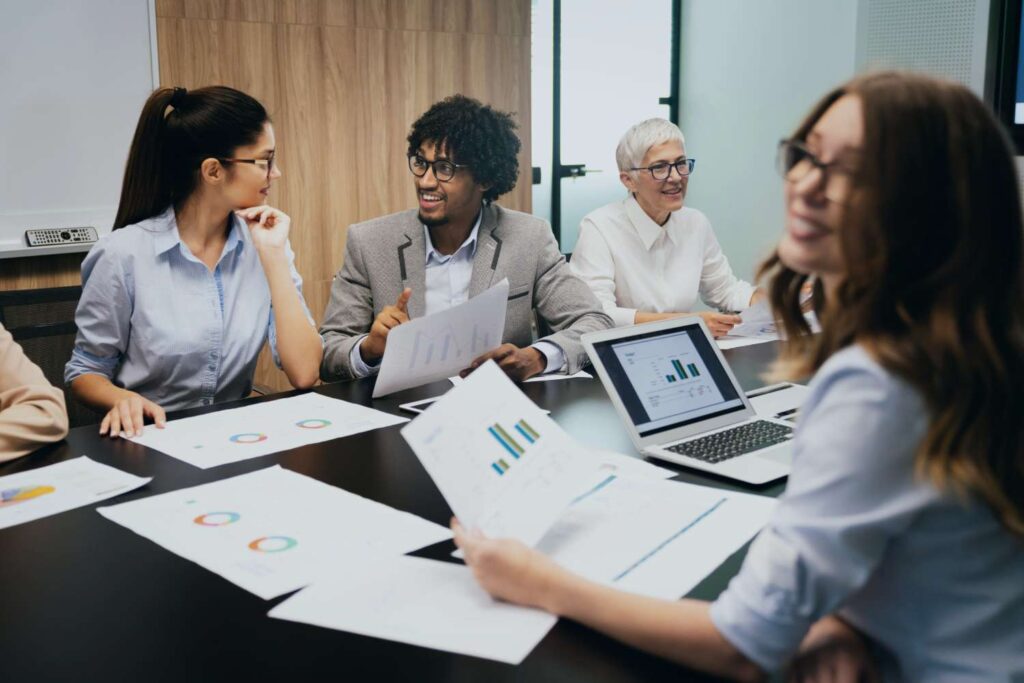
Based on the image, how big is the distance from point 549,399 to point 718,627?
1171 mm

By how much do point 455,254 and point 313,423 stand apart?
0.94 metres

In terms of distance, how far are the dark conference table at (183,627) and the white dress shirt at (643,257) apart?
5.94 ft

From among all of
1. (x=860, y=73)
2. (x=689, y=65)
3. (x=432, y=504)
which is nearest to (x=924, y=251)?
(x=860, y=73)

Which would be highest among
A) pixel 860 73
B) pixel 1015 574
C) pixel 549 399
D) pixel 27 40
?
pixel 27 40

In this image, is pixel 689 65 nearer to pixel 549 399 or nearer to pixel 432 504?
pixel 549 399

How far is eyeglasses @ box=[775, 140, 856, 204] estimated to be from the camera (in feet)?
2.92

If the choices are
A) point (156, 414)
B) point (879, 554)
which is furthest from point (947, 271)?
point (156, 414)

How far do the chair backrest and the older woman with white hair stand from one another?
1.60 m

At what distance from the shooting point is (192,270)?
7.49 ft

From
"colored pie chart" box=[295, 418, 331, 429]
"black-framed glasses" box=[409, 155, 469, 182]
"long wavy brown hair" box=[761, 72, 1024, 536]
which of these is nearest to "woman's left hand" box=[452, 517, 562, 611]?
"long wavy brown hair" box=[761, 72, 1024, 536]

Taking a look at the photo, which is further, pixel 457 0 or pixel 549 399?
pixel 457 0

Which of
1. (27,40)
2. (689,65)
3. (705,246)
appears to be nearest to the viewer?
(27,40)

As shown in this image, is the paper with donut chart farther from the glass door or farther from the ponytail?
the glass door

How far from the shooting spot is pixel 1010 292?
2.85 feet
